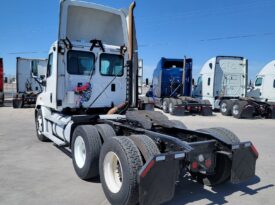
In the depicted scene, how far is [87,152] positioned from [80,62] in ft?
9.49

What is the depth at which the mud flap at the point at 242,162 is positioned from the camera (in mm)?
4082

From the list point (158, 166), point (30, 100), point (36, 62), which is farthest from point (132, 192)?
point (36, 62)

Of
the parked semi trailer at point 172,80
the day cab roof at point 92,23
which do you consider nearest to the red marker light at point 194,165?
the day cab roof at point 92,23

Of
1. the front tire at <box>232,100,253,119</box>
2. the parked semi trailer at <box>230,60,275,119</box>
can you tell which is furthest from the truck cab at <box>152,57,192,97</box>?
the front tire at <box>232,100,253,119</box>

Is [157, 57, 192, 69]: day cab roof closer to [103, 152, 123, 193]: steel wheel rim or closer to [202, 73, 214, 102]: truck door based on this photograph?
[202, 73, 214, 102]: truck door

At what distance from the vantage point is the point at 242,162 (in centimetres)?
416

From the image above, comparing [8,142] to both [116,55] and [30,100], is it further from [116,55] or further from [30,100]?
[30,100]

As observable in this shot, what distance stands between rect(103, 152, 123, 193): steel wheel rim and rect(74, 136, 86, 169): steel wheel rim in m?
1.02

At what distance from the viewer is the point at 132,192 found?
3549 mm

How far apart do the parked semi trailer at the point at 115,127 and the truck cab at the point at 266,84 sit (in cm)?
1403

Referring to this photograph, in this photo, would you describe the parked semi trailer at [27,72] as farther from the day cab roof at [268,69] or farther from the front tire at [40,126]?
the day cab roof at [268,69]

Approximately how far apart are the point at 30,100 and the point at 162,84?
932cm

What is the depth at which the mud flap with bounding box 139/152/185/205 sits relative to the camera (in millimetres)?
3312

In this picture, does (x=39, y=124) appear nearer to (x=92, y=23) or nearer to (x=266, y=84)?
(x=92, y=23)
